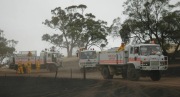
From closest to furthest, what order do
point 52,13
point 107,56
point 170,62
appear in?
1. point 107,56
2. point 170,62
3. point 52,13

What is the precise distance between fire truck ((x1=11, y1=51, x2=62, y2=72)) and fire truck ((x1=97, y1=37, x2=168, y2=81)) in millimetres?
17721

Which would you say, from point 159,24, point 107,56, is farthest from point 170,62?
point 107,56

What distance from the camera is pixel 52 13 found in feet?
254

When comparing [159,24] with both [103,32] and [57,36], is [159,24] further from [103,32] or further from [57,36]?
[57,36]

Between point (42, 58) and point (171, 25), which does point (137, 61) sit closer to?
point (171, 25)

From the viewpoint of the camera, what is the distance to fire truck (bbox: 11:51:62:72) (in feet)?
150

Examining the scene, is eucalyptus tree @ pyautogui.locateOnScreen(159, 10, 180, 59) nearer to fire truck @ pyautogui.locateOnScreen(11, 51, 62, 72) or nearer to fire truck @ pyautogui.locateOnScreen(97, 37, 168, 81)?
fire truck @ pyautogui.locateOnScreen(11, 51, 62, 72)

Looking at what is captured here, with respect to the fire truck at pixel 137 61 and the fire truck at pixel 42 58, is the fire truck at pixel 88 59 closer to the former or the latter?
the fire truck at pixel 42 58

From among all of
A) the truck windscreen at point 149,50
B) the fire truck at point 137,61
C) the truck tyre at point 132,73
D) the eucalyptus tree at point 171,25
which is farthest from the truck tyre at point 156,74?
the eucalyptus tree at point 171,25

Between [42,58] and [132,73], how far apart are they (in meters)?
22.0

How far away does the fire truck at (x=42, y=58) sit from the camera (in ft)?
150

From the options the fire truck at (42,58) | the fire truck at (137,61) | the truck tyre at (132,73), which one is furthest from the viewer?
the fire truck at (42,58)

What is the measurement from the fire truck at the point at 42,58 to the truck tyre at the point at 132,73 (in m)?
21.3

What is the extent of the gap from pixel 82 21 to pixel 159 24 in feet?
88.1
